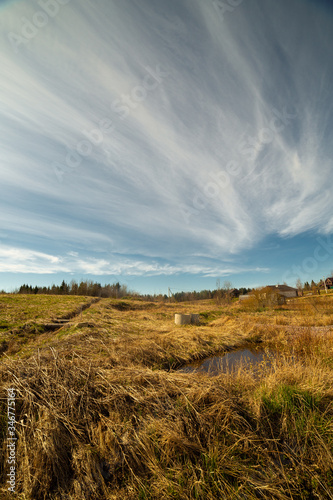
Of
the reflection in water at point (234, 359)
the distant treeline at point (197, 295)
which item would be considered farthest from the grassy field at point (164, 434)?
the distant treeline at point (197, 295)

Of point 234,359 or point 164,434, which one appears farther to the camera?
point 234,359

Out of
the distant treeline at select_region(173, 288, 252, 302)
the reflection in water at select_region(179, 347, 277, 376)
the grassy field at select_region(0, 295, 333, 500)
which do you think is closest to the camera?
the grassy field at select_region(0, 295, 333, 500)

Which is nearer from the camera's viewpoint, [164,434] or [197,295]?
[164,434]

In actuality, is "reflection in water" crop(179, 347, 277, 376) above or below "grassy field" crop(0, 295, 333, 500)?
below

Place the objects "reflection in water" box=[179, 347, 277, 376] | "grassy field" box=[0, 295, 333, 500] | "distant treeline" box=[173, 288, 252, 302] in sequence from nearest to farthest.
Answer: "grassy field" box=[0, 295, 333, 500]
"reflection in water" box=[179, 347, 277, 376]
"distant treeline" box=[173, 288, 252, 302]

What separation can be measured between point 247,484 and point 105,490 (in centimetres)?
201

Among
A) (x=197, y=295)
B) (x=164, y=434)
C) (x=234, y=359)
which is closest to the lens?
(x=164, y=434)

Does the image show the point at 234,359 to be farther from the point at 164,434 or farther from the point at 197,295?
the point at 197,295

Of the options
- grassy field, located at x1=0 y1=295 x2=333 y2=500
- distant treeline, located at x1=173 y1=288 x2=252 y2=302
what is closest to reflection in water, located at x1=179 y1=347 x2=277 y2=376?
grassy field, located at x1=0 y1=295 x2=333 y2=500

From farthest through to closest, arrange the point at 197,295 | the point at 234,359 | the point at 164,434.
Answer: the point at 197,295 < the point at 234,359 < the point at 164,434

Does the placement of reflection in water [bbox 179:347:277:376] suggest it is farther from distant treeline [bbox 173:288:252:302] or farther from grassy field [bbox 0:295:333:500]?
distant treeline [bbox 173:288:252:302]

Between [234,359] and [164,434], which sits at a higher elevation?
[164,434]

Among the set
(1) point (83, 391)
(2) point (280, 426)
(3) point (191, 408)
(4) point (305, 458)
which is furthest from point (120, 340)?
(4) point (305, 458)

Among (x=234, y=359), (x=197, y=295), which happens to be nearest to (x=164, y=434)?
(x=234, y=359)
